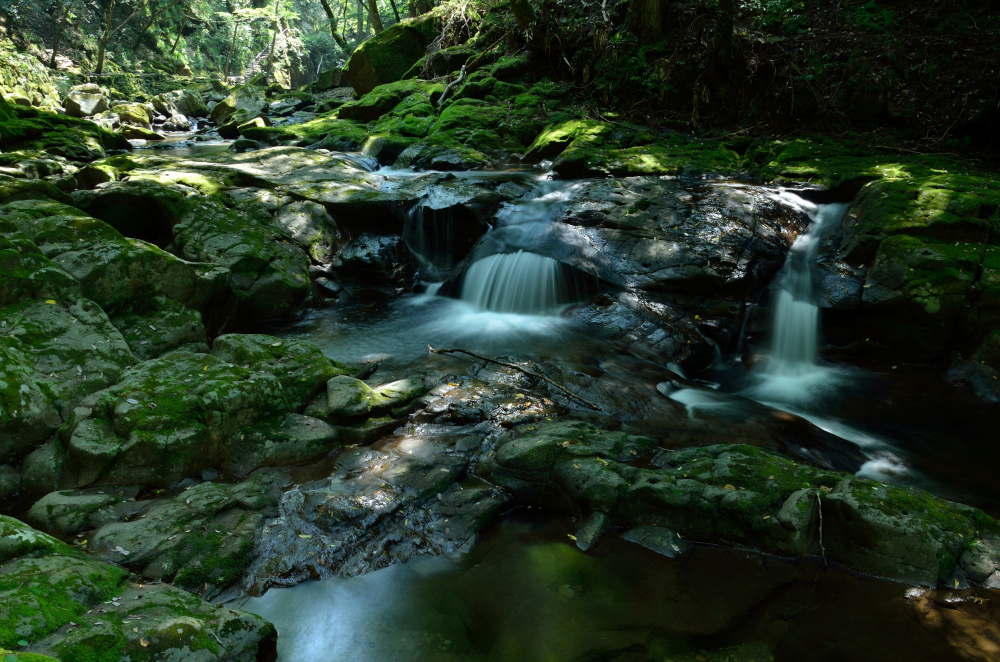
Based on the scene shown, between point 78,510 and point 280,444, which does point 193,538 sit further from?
point 280,444

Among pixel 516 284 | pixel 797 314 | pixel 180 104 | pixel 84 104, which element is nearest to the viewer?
pixel 797 314

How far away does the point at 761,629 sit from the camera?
281cm

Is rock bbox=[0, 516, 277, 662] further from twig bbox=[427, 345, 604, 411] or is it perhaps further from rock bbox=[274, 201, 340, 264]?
rock bbox=[274, 201, 340, 264]

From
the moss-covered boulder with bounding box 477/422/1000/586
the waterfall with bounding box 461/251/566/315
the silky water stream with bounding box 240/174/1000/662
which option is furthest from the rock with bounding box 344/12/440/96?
the moss-covered boulder with bounding box 477/422/1000/586

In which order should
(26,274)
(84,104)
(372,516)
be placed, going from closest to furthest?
1. (372,516)
2. (26,274)
3. (84,104)

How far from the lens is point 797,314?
674cm

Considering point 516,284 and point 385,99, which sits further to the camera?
point 385,99

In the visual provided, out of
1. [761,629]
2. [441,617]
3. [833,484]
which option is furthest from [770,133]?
[441,617]

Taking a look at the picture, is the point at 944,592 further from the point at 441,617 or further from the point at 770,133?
the point at 770,133

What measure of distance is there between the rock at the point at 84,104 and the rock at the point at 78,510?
896 inches

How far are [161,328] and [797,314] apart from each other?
23.9ft

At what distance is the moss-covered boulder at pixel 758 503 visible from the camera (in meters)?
3.03

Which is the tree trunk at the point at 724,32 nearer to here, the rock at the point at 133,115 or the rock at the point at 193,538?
the rock at the point at 193,538

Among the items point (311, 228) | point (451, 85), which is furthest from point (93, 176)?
point (451, 85)
